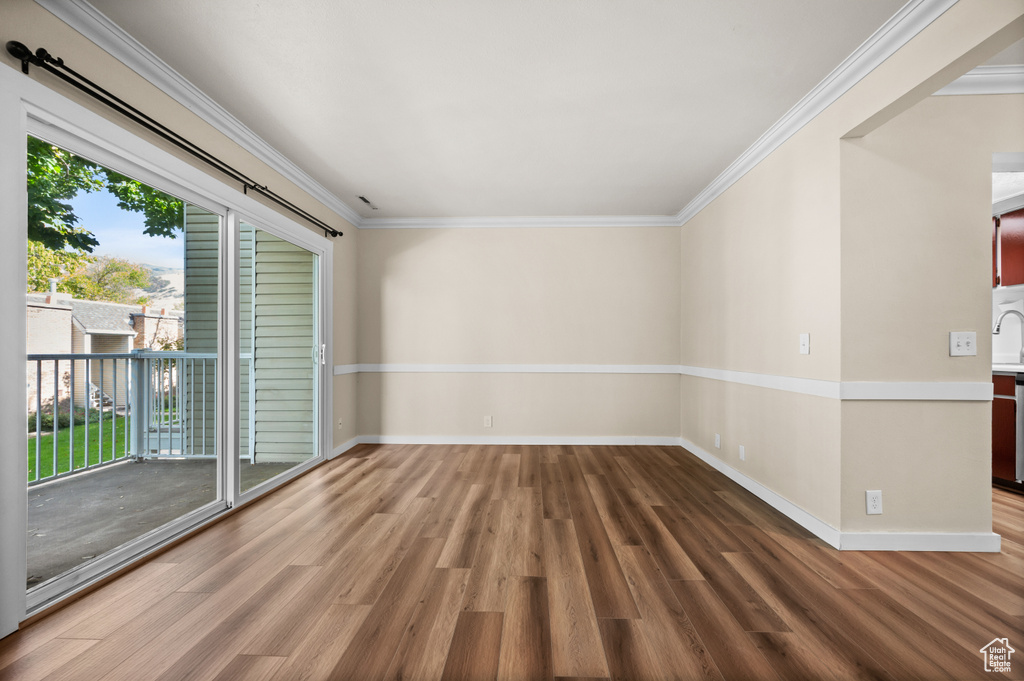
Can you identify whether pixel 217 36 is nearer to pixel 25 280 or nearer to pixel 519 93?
pixel 25 280

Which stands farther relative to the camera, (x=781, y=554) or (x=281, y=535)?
(x=281, y=535)

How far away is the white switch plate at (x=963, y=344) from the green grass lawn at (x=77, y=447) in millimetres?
5751

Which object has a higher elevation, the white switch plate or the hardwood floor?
the white switch plate

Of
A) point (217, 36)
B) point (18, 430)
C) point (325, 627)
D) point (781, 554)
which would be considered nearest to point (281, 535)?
point (325, 627)

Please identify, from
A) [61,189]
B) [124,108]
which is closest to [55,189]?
[61,189]

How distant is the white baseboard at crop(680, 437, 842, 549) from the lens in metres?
2.47

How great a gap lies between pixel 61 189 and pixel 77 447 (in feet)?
7.69

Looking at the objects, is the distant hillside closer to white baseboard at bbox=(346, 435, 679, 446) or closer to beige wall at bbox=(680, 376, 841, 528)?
white baseboard at bbox=(346, 435, 679, 446)

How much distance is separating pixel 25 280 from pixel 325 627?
186cm

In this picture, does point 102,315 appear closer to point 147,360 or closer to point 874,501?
point 147,360

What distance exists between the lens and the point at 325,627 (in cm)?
172

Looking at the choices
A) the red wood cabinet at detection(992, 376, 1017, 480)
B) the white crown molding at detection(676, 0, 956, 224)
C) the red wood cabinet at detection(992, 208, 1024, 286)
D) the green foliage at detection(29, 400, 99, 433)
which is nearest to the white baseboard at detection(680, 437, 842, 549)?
the red wood cabinet at detection(992, 376, 1017, 480)

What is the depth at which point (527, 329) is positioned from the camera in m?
5.07

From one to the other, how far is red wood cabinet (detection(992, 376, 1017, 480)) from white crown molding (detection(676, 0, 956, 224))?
8.54 ft
